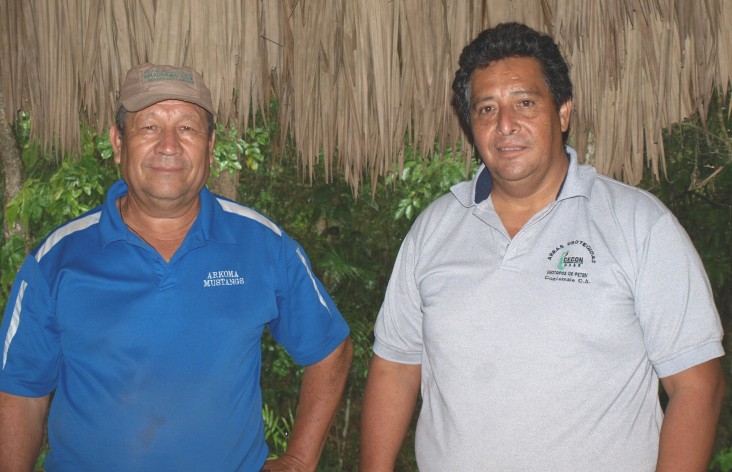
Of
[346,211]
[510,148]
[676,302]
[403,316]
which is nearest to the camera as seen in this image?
[676,302]

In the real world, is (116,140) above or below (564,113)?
below

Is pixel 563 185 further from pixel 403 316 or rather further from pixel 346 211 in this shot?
pixel 346 211

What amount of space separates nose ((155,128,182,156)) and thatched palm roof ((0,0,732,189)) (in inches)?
20.0

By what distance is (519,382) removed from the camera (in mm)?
1549

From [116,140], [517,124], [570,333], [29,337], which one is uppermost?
[517,124]

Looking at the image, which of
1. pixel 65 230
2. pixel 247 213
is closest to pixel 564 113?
pixel 247 213

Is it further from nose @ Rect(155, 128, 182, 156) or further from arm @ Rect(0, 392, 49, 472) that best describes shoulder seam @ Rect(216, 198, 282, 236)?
arm @ Rect(0, 392, 49, 472)

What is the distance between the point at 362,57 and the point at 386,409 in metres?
1.13

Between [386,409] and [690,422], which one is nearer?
[690,422]

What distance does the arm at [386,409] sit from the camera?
1.87 m

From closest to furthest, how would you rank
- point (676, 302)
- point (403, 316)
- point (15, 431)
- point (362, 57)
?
point (676, 302)
point (15, 431)
point (403, 316)
point (362, 57)

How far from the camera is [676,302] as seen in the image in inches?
57.5

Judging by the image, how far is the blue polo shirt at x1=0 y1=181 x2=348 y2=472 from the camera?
66.8 inches

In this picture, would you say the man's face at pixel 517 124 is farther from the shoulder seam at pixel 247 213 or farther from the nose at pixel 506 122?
the shoulder seam at pixel 247 213
